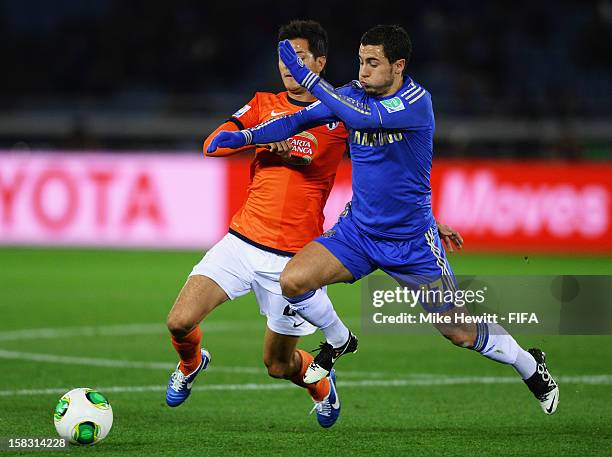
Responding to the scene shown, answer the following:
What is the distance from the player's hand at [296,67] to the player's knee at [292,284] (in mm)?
1042

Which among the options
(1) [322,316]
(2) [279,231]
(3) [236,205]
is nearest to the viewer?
(1) [322,316]

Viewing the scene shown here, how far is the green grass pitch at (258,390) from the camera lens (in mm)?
6402

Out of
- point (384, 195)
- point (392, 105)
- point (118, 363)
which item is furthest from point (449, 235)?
point (118, 363)

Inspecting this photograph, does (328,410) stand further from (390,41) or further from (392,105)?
(390,41)

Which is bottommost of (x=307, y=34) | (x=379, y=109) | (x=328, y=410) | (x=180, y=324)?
(x=328, y=410)

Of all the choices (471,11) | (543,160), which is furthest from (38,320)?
(471,11)

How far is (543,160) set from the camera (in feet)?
64.5

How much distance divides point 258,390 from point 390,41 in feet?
10.0

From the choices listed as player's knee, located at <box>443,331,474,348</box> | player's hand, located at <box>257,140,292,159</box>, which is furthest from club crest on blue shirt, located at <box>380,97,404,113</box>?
player's knee, located at <box>443,331,474,348</box>

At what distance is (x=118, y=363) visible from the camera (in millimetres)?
9422

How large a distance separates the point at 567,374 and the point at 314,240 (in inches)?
129

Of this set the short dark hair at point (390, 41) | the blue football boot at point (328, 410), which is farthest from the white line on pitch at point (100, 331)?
the short dark hair at point (390, 41)

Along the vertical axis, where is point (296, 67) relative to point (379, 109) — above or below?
above

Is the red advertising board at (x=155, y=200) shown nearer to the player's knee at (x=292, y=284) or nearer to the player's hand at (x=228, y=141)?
the player's hand at (x=228, y=141)
